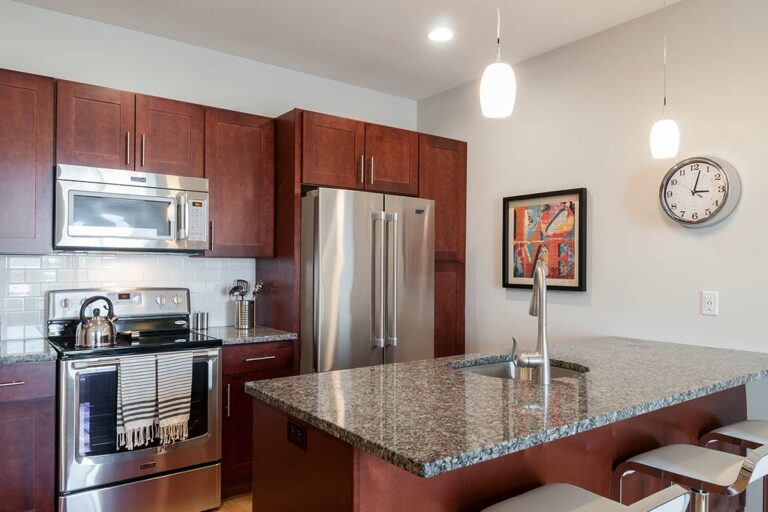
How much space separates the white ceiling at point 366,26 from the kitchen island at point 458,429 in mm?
1821

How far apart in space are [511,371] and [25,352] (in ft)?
6.99

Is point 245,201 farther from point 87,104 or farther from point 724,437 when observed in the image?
point 724,437

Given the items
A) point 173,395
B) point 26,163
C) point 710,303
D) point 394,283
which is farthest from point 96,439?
point 710,303

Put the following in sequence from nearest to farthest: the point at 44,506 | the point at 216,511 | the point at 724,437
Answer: the point at 724,437 < the point at 44,506 < the point at 216,511

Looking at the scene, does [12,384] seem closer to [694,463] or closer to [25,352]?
[25,352]

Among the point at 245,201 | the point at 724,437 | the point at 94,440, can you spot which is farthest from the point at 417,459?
the point at 245,201

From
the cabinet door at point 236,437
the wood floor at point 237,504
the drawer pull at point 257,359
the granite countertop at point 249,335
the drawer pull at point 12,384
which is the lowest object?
the wood floor at point 237,504

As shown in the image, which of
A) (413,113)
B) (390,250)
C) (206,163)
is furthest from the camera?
(413,113)

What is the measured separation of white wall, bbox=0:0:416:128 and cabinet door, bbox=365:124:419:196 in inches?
24.9

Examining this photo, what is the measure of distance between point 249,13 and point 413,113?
1.83 m

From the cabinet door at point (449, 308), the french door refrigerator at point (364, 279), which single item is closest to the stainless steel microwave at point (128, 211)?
the french door refrigerator at point (364, 279)

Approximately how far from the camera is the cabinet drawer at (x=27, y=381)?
91.2 inches

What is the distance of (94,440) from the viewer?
2.50 m

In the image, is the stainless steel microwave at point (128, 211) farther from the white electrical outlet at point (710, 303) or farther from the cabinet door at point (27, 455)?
the white electrical outlet at point (710, 303)
